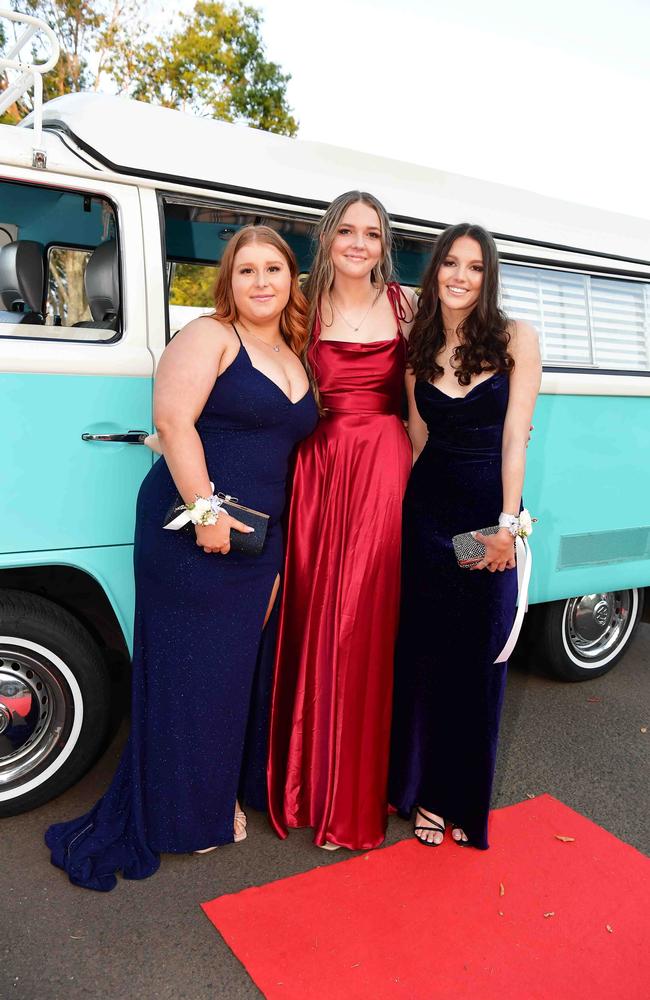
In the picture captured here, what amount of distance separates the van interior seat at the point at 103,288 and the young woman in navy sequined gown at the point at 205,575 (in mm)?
460

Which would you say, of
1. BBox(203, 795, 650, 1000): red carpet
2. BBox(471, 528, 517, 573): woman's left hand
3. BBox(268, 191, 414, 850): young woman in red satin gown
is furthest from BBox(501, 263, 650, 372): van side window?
BBox(203, 795, 650, 1000): red carpet

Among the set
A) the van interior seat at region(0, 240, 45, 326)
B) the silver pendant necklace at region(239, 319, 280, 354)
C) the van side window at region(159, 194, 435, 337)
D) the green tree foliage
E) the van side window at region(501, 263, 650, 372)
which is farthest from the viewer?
the green tree foliage

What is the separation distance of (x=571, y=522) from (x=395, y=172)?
5.75 feet

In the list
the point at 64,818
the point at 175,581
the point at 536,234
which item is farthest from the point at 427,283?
the point at 64,818

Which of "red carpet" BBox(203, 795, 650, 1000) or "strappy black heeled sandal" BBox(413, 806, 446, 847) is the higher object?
"strappy black heeled sandal" BBox(413, 806, 446, 847)

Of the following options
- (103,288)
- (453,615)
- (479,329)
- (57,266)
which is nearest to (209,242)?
(57,266)

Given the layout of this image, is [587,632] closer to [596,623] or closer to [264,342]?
[596,623]

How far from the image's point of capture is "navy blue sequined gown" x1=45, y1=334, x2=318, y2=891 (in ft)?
7.96

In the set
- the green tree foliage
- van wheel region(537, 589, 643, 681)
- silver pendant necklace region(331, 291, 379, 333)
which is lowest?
van wheel region(537, 589, 643, 681)

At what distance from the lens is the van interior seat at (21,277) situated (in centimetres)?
300

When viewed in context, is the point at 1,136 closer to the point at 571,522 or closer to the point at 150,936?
the point at 150,936

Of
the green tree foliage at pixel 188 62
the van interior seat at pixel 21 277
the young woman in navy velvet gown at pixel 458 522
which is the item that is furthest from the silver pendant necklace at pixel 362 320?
the green tree foliage at pixel 188 62

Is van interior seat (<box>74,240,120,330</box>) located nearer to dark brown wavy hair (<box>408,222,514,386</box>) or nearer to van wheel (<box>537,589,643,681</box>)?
dark brown wavy hair (<box>408,222,514,386</box>)

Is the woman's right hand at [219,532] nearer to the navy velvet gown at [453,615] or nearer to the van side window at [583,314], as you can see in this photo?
the navy velvet gown at [453,615]
